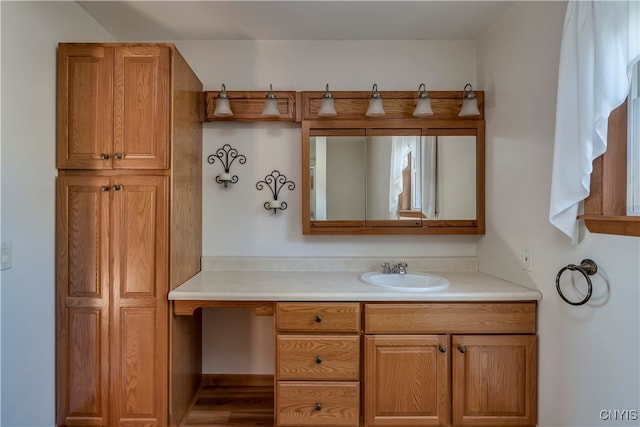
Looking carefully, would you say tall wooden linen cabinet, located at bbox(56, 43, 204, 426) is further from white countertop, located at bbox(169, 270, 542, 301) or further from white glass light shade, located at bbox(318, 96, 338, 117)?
white glass light shade, located at bbox(318, 96, 338, 117)

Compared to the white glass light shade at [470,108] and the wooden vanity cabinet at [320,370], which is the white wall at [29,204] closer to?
the wooden vanity cabinet at [320,370]

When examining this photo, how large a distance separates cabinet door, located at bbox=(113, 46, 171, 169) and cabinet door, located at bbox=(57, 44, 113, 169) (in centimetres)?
5

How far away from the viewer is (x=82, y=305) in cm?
169

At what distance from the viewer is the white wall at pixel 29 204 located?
1429 mm

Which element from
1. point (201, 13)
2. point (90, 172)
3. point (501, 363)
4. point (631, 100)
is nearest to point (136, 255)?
point (90, 172)

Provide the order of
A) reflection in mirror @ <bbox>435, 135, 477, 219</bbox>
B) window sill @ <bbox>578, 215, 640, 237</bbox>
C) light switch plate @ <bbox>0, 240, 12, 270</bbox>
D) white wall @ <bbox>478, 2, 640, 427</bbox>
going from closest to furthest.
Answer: window sill @ <bbox>578, 215, 640, 237</bbox>
white wall @ <bbox>478, 2, 640, 427</bbox>
light switch plate @ <bbox>0, 240, 12, 270</bbox>
reflection in mirror @ <bbox>435, 135, 477, 219</bbox>

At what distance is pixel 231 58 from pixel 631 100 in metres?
2.23

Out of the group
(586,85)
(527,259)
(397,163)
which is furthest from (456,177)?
(586,85)

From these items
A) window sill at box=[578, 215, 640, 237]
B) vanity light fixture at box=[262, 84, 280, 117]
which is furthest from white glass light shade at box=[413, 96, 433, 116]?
window sill at box=[578, 215, 640, 237]

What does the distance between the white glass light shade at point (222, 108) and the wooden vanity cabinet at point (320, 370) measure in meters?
1.39

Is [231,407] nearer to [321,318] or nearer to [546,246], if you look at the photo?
[321,318]

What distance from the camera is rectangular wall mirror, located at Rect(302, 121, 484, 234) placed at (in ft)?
7.13

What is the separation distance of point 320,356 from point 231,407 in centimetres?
85

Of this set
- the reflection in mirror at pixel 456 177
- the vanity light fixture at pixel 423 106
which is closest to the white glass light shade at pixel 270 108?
the vanity light fixture at pixel 423 106
